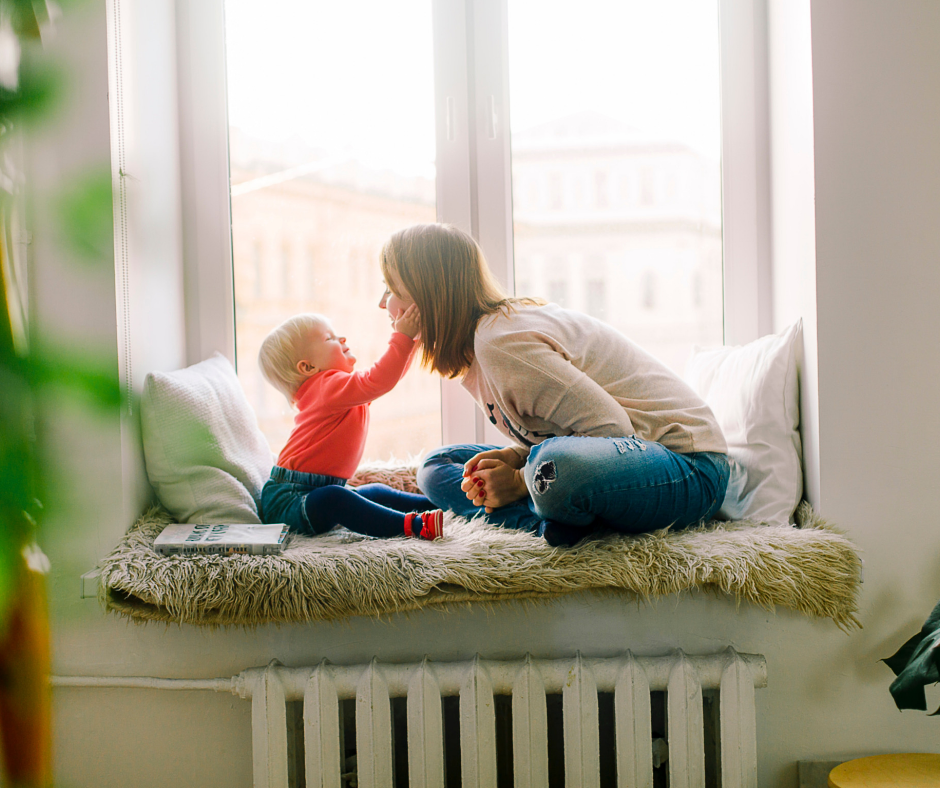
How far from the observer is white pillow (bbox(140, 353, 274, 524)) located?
1.19 meters

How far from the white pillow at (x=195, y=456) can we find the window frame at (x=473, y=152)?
299 millimetres

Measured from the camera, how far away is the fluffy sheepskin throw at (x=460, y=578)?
1.02 meters

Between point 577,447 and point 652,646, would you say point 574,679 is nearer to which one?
point 652,646

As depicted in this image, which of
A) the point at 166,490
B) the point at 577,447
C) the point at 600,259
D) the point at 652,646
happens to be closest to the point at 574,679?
the point at 652,646

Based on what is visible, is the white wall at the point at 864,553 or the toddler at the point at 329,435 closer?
the white wall at the point at 864,553

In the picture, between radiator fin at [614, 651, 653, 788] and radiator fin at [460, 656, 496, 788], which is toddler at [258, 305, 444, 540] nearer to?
radiator fin at [460, 656, 496, 788]

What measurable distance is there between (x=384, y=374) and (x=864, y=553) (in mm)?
934

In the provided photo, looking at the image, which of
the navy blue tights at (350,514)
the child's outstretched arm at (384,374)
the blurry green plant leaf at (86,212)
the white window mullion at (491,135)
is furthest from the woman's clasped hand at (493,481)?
the blurry green plant leaf at (86,212)

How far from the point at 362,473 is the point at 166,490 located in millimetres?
429

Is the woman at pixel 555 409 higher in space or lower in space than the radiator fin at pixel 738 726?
higher

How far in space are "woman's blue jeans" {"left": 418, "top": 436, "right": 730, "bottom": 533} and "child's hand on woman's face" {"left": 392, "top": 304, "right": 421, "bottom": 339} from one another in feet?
1.20

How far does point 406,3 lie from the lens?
1.55m

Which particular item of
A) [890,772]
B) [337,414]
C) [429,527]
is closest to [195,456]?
[337,414]

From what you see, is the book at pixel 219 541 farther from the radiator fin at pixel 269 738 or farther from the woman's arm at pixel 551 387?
the woman's arm at pixel 551 387
